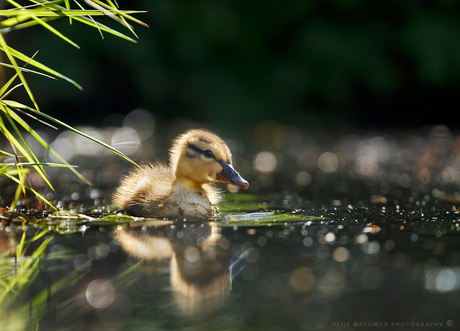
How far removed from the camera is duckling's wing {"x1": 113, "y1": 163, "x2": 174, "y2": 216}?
11.4 ft

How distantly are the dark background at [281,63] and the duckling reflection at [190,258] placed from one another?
8.10m

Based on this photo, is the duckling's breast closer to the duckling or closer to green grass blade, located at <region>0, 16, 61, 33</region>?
the duckling

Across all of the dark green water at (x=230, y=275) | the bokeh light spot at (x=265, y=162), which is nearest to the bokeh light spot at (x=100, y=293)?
the dark green water at (x=230, y=275)

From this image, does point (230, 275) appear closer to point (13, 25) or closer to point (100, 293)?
point (100, 293)

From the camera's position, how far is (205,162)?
3.57 m

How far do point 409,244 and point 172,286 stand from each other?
119 cm

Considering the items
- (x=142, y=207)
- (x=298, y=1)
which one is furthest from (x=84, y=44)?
(x=142, y=207)

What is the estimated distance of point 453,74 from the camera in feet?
34.1

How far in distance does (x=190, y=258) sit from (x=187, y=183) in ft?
4.69

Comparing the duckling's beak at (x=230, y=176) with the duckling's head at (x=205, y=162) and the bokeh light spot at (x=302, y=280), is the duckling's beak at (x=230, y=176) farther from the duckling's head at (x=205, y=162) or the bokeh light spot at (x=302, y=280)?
the bokeh light spot at (x=302, y=280)

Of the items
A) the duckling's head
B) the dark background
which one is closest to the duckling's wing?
the duckling's head

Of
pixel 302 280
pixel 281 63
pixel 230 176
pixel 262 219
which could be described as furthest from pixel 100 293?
pixel 281 63

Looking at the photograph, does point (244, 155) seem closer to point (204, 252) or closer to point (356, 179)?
point (356, 179)

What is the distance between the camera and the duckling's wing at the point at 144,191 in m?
3.47
